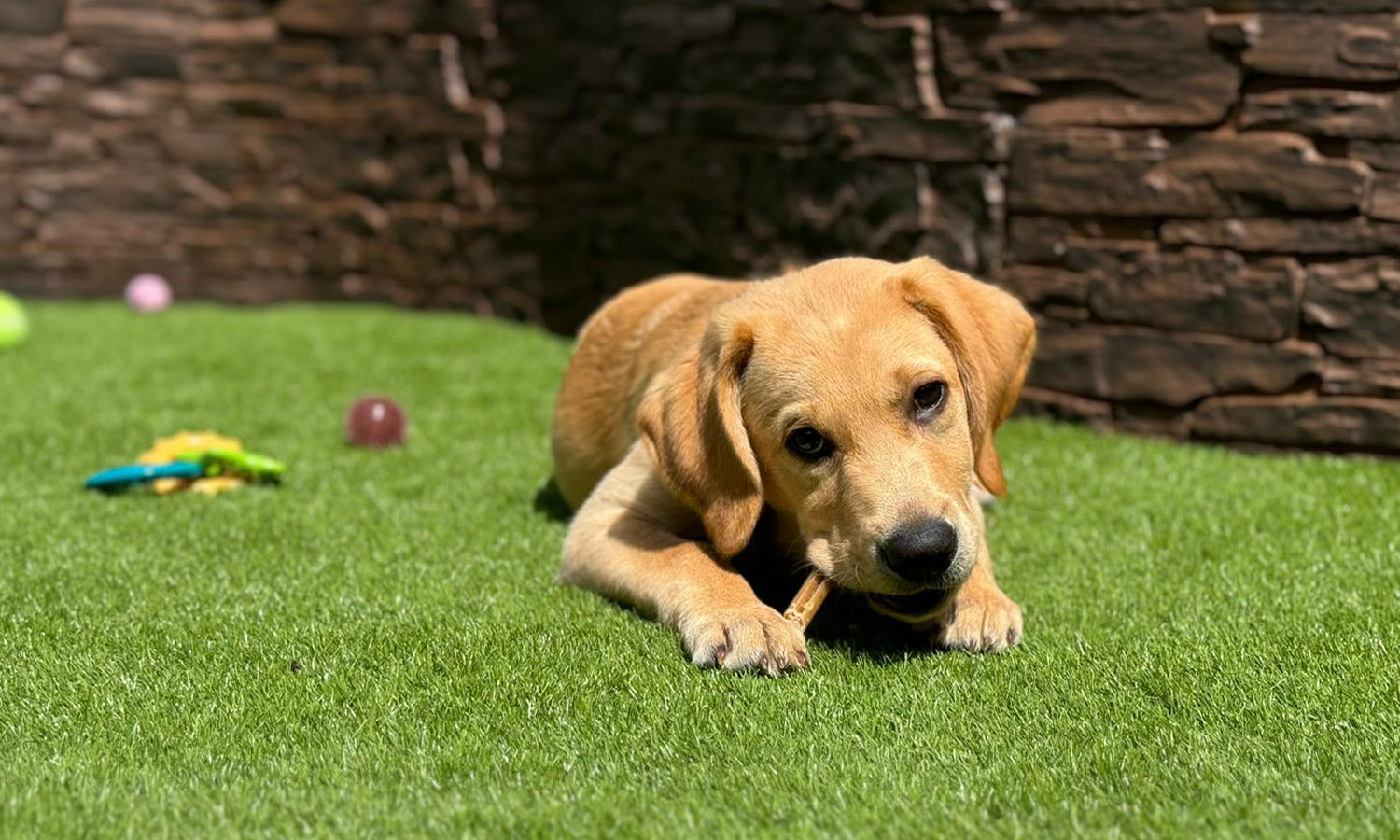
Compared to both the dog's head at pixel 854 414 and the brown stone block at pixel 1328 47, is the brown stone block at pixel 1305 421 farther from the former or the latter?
the dog's head at pixel 854 414

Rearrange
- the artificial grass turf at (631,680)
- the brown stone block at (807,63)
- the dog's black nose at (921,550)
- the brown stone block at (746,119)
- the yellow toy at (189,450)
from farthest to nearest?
1. the brown stone block at (746,119)
2. the brown stone block at (807,63)
3. the yellow toy at (189,450)
4. the dog's black nose at (921,550)
5. the artificial grass turf at (631,680)

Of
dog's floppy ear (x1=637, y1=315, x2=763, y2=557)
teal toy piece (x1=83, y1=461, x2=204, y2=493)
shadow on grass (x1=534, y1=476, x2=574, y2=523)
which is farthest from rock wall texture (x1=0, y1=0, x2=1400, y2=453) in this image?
teal toy piece (x1=83, y1=461, x2=204, y2=493)

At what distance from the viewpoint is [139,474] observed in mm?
5672

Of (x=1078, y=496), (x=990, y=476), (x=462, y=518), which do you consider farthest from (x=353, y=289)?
(x=990, y=476)

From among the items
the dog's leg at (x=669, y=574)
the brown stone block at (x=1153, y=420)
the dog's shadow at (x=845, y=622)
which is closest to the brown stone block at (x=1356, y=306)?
the brown stone block at (x=1153, y=420)

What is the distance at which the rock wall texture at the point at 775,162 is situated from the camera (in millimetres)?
6168

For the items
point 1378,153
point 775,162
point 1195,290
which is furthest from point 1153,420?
point 775,162

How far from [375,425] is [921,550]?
3.86 meters

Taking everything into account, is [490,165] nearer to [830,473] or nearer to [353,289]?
[353,289]

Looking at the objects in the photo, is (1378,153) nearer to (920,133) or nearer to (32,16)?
(920,133)

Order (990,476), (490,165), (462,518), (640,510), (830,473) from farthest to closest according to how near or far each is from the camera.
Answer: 1. (490,165)
2. (462,518)
3. (640,510)
4. (990,476)
5. (830,473)

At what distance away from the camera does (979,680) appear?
360 centimetres

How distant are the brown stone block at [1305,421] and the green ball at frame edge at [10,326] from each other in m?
7.77

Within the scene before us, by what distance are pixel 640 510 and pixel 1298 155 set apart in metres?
3.57
